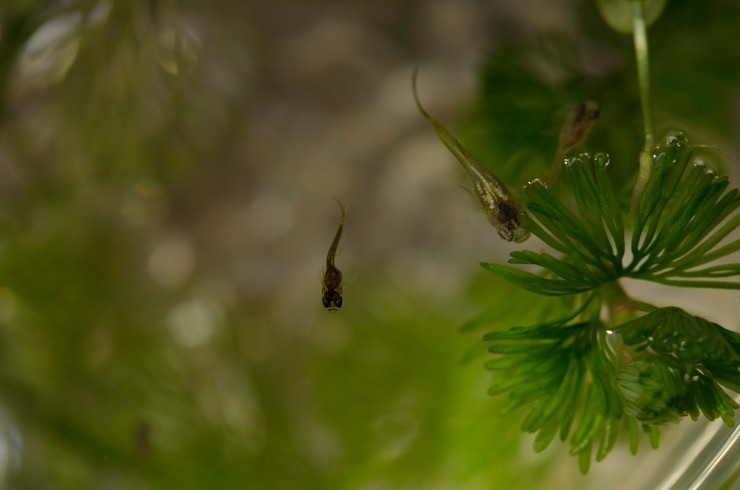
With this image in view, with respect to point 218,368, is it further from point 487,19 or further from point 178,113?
point 487,19

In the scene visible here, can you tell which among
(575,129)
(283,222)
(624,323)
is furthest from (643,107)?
(283,222)

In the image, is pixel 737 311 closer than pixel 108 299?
Yes

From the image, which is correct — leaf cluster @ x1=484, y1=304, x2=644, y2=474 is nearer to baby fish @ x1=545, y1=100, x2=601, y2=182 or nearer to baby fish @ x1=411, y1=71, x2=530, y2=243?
baby fish @ x1=411, y1=71, x2=530, y2=243

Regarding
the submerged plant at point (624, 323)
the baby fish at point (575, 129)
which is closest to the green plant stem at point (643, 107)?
the submerged plant at point (624, 323)

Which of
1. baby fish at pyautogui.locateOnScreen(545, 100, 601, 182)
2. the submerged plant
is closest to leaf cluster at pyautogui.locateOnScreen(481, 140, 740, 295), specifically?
the submerged plant

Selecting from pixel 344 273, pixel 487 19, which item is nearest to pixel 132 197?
pixel 344 273
